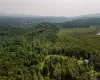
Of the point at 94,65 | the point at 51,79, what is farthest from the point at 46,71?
the point at 94,65

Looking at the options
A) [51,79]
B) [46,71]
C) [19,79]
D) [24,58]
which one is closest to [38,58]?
[24,58]

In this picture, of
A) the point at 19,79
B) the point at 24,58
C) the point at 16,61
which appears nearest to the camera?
the point at 19,79

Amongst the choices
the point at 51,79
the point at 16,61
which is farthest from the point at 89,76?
the point at 16,61

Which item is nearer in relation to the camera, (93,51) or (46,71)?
(46,71)

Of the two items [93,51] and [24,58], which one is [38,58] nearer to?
[24,58]

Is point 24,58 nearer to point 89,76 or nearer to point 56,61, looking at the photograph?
point 56,61

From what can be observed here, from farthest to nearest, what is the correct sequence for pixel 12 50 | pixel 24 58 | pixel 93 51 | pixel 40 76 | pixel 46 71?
pixel 12 50
pixel 93 51
pixel 24 58
pixel 46 71
pixel 40 76

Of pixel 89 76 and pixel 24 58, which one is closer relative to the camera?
pixel 89 76

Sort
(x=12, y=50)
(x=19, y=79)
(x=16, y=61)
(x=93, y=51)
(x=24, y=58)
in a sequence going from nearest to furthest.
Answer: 1. (x=19, y=79)
2. (x=16, y=61)
3. (x=24, y=58)
4. (x=93, y=51)
5. (x=12, y=50)

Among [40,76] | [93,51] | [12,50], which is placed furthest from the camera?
[12,50]
